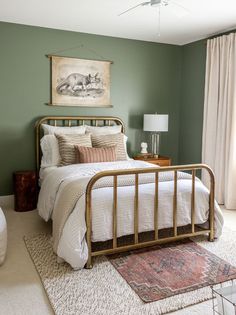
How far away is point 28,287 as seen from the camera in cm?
217

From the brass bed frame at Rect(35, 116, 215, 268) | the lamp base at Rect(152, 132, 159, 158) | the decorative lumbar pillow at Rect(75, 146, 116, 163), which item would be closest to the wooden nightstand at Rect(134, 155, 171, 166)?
the lamp base at Rect(152, 132, 159, 158)

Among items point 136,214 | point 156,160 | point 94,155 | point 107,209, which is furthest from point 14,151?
point 136,214

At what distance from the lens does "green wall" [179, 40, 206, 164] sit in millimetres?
4691

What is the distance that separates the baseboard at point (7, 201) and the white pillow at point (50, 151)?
0.74 meters

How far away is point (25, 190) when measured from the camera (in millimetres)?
3861

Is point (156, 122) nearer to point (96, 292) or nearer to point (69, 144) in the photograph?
point (69, 144)

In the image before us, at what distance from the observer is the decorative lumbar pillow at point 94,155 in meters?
3.57

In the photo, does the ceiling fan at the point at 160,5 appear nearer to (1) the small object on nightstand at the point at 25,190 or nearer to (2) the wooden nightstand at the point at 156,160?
(2) the wooden nightstand at the point at 156,160

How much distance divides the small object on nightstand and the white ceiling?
1982 mm

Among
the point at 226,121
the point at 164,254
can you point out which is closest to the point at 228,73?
the point at 226,121

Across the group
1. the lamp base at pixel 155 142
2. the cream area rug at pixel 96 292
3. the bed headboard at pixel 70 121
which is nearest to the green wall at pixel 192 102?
the lamp base at pixel 155 142

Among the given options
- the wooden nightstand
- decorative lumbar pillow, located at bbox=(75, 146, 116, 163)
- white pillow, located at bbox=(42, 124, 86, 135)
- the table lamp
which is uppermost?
the table lamp

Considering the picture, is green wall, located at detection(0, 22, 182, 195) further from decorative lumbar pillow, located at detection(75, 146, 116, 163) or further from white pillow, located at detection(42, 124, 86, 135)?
decorative lumbar pillow, located at detection(75, 146, 116, 163)

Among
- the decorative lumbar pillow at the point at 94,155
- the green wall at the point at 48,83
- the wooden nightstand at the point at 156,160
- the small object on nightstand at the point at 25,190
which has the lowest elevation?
the small object on nightstand at the point at 25,190
